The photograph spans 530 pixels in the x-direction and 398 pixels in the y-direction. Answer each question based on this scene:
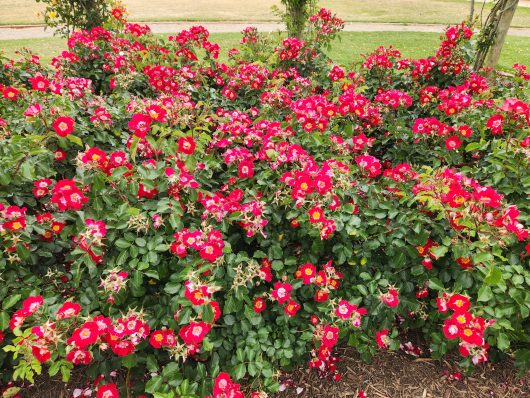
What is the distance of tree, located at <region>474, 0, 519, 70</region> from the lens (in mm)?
4426

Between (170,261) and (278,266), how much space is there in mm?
555

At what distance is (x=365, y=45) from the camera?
410 inches

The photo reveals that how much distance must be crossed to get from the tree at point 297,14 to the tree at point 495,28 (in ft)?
8.32

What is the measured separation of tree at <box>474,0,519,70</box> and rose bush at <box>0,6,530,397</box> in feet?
8.95

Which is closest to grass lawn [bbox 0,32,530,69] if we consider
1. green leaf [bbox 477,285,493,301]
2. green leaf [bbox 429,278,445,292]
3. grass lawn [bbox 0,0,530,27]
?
grass lawn [bbox 0,0,530,27]

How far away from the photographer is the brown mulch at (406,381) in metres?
2.08

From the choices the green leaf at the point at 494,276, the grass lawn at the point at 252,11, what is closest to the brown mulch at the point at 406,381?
the green leaf at the point at 494,276

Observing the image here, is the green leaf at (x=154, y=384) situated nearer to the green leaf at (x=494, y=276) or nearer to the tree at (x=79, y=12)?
the green leaf at (x=494, y=276)

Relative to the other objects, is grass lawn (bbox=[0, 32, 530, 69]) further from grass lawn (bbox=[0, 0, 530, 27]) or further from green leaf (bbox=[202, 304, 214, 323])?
green leaf (bbox=[202, 304, 214, 323])

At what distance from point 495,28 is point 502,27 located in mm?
160

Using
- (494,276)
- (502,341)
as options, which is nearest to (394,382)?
(502,341)

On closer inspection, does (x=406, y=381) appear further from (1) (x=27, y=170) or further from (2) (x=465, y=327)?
(1) (x=27, y=170)

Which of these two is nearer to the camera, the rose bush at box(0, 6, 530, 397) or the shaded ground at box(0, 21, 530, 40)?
the rose bush at box(0, 6, 530, 397)

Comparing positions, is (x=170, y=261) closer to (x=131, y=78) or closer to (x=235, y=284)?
(x=235, y=284)
